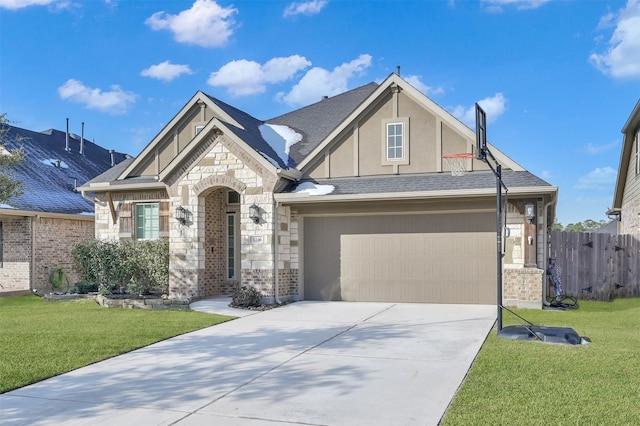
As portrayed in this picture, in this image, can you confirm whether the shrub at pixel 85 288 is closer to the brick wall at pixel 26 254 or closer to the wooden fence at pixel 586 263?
the brick wall at pixel 26 254

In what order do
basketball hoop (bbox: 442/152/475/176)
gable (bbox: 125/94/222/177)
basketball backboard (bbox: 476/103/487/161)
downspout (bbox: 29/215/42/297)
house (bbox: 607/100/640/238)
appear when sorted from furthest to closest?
downspout (bbox: 29/215/42/297) → house (bbox: 607/100/640/238) → gable (bbox: 125/94/222/177) → basketball hoop (bbox: 442/152/475/176) → basketball backboard (bbox: 476/103/487/161)

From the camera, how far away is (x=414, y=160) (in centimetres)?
1380

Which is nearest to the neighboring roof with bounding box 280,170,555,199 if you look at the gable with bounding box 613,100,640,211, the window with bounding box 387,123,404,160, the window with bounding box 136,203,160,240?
the window with bounding box 387,123,404,160

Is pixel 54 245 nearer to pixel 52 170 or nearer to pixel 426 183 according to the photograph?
pixel 52 170

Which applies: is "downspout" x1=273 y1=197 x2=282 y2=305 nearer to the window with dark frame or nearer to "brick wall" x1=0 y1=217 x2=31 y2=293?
the window with dark frame

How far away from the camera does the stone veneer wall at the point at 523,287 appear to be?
12289 millimetres

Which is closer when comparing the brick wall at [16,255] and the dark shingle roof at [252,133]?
the dark shingle roof at [252,133]

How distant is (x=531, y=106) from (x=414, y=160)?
17.7ft

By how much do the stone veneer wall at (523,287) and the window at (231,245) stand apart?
24.6 feet

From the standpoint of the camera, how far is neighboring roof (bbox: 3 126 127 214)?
62.2 ft

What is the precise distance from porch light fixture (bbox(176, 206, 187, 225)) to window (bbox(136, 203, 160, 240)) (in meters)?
1.92

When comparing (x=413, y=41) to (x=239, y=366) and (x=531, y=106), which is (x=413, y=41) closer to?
(x=531, y=106)

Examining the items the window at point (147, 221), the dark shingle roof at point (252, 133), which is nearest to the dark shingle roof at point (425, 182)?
the dark shingle roof at point (252, 133)

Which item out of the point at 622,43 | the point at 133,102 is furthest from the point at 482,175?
the point at 133,102
